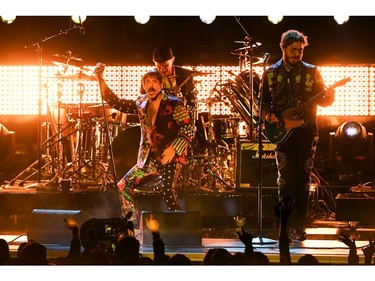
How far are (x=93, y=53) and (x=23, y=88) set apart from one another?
52.3 inches

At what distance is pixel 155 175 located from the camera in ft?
26.5

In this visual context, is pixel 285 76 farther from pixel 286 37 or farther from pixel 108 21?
pixel 108 21

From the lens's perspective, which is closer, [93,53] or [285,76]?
[285,76]

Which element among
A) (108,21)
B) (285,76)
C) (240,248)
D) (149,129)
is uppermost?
(108,21)

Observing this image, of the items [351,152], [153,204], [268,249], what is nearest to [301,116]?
[268,249]

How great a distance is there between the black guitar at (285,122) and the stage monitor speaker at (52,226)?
2.05 m

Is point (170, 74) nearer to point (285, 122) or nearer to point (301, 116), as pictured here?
point (285, 122)

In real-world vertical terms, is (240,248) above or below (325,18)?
below

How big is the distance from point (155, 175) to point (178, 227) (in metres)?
0.82

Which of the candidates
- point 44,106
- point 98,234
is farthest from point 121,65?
point 98,234

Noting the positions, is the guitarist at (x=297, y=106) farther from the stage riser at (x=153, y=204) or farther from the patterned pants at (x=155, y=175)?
the stage riser at (x=153, y=204)

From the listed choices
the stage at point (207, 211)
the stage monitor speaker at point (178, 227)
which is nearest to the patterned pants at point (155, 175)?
the stage at point (207, 211)

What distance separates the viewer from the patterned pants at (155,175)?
26.2 ft

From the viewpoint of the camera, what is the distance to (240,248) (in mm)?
7648
